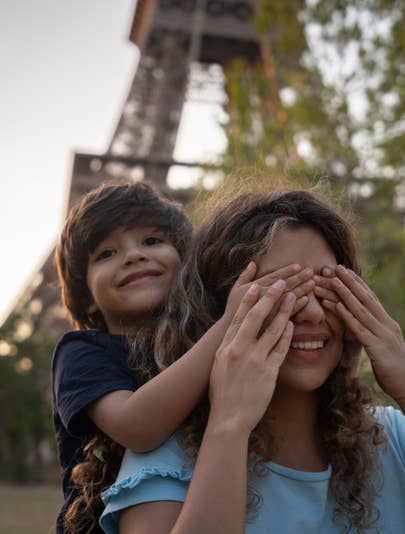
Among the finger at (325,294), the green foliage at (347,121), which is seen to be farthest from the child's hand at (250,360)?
the green foliage at (347,121)

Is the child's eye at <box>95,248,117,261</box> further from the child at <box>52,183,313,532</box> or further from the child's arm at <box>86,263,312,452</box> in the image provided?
the child's arm at <box>86,263,312,452</box>

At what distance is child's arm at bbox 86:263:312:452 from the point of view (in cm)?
203

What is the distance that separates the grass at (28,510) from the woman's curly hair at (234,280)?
27.0 feet

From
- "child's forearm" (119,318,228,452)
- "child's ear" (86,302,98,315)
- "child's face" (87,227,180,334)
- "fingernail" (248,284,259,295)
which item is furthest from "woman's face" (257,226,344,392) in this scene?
"child's ear" (86,302,98,315)

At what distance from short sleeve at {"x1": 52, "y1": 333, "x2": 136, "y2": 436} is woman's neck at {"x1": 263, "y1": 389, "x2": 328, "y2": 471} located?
0.46 metres

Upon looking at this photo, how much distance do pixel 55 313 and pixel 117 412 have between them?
18.4 metres

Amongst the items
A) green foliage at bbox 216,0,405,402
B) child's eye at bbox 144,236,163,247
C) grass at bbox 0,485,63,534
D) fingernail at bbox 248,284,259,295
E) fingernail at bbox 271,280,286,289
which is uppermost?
green foliage at bbox 216,0,405,402

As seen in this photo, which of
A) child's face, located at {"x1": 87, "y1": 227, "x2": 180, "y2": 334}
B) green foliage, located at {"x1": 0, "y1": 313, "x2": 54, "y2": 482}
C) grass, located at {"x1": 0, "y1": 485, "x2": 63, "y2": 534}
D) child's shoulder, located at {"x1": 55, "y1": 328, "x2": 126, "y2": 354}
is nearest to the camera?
child's shoulder, located at {"x1": 55, "y1": 328, "x2": 126, "y2": 354}

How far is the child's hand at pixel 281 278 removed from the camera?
2055mm

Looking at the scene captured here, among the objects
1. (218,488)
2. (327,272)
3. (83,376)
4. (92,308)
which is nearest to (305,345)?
(327,272)

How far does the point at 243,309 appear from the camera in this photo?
2.04 metres

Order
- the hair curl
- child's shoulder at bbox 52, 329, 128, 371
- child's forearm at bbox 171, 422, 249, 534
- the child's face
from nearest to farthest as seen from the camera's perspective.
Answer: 1. child's forearm at bbox 171, 422, 249, 534
2. child's shoulder at bbox 52, 329, 128, 371
3. the child's face
4. the hair curl

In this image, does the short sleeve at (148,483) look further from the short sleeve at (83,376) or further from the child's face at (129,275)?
the child's face at (129,275)

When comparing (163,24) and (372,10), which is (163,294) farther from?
(163,24)
